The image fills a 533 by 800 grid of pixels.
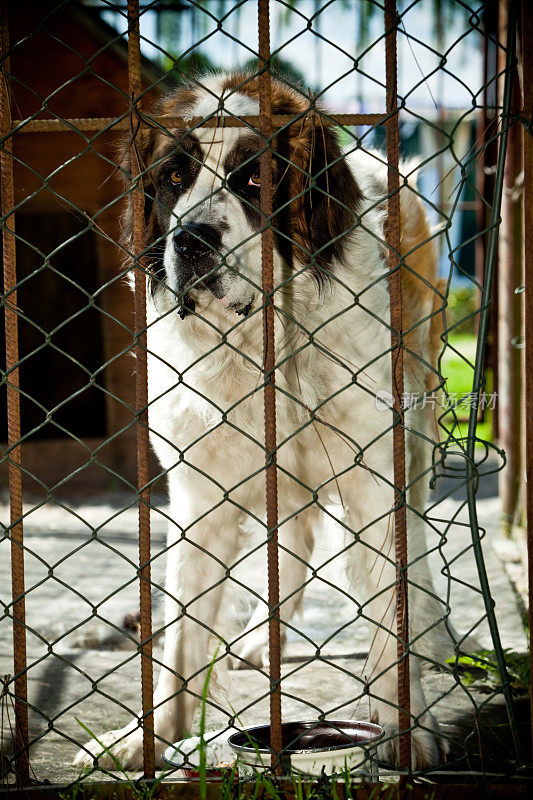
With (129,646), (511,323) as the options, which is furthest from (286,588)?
(511,323)

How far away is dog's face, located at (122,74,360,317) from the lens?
199cm

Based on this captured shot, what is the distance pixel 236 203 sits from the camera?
208cm

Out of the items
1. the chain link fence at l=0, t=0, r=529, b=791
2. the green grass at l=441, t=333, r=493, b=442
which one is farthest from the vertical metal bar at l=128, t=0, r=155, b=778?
the green grass at l=441, t=333, r=493, b=442

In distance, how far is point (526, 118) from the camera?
1.55 meters

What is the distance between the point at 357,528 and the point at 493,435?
472cm

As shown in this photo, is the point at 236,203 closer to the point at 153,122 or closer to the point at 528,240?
the point at 153,122

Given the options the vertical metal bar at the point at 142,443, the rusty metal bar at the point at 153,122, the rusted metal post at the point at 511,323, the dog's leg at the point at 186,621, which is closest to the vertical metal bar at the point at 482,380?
the rusty metal bar at the point at 153,122

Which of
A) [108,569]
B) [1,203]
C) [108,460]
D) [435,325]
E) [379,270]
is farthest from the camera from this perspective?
[108,460]

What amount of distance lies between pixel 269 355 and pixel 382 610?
Result: 83cm

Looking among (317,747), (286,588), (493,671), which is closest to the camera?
(317,747)

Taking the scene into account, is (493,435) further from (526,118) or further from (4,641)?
(526,118)

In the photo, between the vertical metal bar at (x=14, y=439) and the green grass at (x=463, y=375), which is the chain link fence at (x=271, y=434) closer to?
the vertical metal bar at (x=14, y=439)

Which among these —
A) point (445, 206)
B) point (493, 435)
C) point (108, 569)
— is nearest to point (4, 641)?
point (108, 569)

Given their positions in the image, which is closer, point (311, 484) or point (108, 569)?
point (311, 484)
